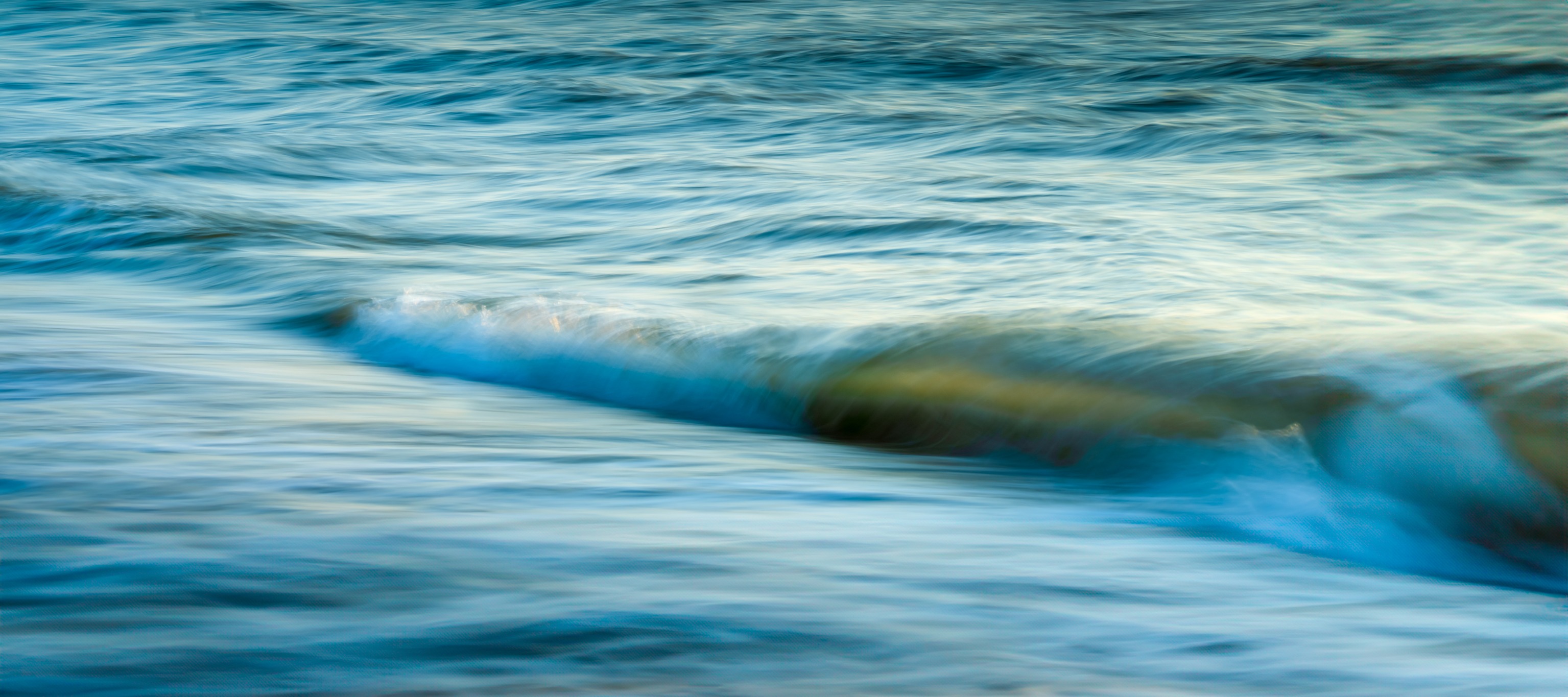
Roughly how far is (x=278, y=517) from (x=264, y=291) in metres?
2.63

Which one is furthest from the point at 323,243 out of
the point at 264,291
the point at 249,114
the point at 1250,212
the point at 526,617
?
the point at 249,114

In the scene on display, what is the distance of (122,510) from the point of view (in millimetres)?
1995

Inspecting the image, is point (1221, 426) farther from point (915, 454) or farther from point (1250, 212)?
point (1250, 212)

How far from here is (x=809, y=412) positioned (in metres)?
3.11

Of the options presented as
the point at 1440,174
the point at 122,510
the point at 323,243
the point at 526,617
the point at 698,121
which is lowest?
the point at 526,617

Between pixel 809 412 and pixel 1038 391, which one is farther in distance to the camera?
pixel 809 412

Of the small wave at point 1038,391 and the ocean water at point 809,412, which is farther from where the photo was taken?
the small wave at point 1038,391

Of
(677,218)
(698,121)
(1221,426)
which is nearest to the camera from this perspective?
(1221,426)

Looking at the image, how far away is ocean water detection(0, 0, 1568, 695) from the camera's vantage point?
1.60m

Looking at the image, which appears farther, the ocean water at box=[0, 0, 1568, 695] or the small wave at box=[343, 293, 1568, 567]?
the small wave at box=[343, 293, 1568, 567]

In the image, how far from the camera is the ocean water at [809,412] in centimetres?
160

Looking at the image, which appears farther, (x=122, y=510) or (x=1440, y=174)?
(x=1440, y=174)

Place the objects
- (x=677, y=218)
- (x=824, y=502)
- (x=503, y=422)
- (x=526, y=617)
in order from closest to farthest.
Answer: (x=526, y=617) < (x=824, y=502) < (x=503, y=422) < (x=677, y=218)

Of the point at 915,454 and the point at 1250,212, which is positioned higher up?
the point at 1250,212
